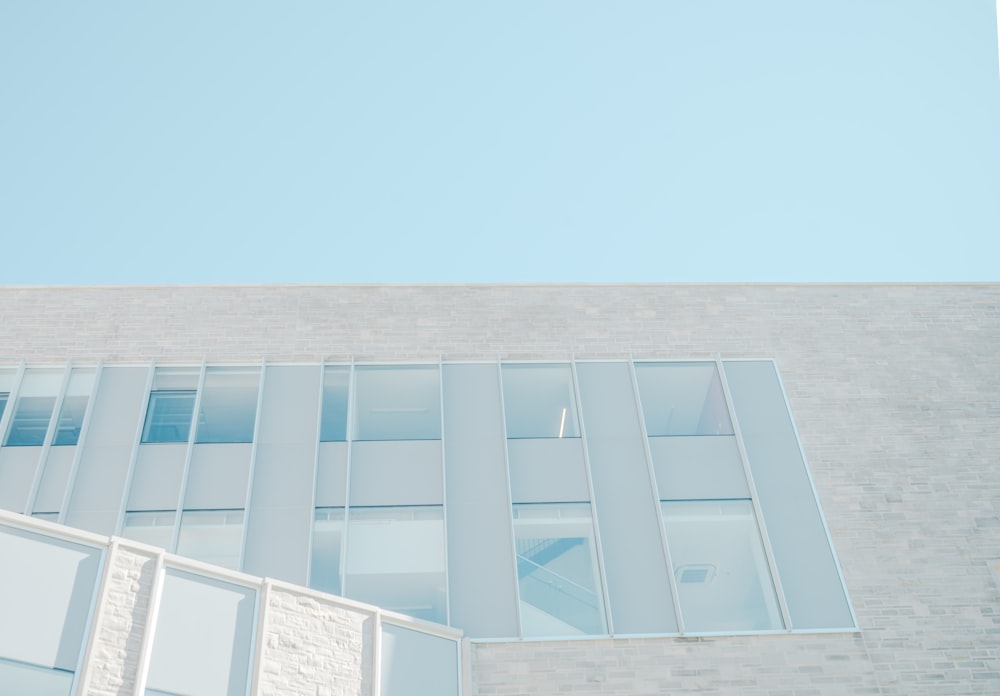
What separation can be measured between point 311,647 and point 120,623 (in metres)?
2.73

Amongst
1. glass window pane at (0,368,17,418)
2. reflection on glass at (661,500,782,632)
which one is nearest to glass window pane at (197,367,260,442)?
glass window pane at (0,368,17,418)

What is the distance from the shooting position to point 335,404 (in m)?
19.5

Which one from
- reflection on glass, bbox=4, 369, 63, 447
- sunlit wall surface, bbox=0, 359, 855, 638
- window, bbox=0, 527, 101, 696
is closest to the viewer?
window, bbox=0, 527, 101, 696

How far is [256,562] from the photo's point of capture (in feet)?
56.0

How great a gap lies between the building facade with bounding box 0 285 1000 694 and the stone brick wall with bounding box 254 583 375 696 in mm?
38

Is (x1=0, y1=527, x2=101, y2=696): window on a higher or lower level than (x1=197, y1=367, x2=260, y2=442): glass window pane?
lower

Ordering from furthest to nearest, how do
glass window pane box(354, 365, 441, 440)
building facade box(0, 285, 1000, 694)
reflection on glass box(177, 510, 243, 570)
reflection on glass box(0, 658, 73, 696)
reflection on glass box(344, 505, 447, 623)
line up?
glass window pane box(354, 365, 441, 440), reflection on glass box(177, 510, 243, 570), reflection on glass box(344, 505, 447, 623), building facade box(0, 285, 1000, 694), reflection on glass box(0, 658, 73, 696)

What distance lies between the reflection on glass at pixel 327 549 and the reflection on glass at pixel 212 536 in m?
1.26

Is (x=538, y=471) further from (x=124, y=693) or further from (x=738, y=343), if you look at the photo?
(x=124, y=693)

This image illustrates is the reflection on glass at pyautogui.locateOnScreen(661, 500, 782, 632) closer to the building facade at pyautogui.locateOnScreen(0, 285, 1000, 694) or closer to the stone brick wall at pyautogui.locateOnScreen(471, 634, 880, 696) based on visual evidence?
the building facade at pyautogui.locateOnScreen(0, 285, 1000, 694)

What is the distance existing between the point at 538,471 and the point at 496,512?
118 cm

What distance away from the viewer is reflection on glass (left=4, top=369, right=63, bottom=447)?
18609mm

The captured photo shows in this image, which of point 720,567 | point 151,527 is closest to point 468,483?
point 720,567

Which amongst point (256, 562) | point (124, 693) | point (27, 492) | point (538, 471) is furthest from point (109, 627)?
point (538, 471)
